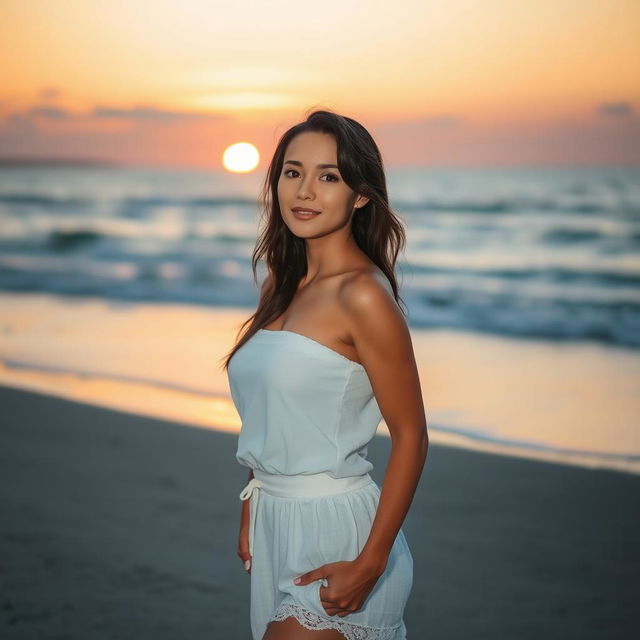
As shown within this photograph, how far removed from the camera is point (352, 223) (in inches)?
113

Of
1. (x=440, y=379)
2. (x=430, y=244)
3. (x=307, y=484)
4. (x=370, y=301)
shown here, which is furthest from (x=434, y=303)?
(x=370, y=301)

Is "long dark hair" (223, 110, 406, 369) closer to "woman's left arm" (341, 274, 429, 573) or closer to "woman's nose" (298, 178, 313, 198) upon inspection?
"woman's nose" (298, 178, 313, 198)

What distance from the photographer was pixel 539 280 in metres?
20.5

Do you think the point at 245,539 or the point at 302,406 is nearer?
the point at 302,406

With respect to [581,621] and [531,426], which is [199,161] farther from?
[581,621]

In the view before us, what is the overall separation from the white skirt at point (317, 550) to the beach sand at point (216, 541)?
1.88 meters

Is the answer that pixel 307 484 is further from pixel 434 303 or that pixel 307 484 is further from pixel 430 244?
pixel 430 244

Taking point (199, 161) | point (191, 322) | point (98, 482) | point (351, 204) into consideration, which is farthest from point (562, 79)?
point (351, 204)

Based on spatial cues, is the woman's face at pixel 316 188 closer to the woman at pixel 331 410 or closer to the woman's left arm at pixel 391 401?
the woman at pixel 331 410

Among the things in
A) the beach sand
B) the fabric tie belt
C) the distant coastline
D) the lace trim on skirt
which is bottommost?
the beach sand

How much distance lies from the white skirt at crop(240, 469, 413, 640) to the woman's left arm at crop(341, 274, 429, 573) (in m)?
0.17

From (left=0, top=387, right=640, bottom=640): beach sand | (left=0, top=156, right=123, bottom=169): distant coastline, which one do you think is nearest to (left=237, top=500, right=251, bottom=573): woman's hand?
(left=0, top=387, right=640, bottom=640): beach sand

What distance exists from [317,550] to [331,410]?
14.7 inches

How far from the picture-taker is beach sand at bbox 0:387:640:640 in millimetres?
4582
